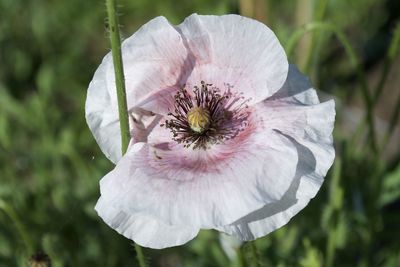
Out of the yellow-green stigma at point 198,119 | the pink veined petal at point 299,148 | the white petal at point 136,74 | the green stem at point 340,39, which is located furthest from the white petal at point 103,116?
the green stem at point 340,39

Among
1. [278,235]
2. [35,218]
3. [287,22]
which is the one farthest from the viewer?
[287,22]

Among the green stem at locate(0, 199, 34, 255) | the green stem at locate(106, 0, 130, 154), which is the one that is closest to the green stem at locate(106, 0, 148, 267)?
the green stem at locate(106, 0, 130, 154)

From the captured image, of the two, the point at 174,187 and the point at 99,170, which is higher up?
the point at 174,187

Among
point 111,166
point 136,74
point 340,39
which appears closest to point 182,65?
point 136,74

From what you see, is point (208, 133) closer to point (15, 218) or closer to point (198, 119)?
point (198, 119)

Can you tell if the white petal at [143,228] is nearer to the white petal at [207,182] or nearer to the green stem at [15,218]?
the white petal at [207,182]

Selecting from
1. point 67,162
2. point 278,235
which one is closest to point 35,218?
point 67,162

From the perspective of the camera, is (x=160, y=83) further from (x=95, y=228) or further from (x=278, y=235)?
(x=95, y=228)

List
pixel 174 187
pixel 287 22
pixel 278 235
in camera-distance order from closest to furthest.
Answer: pixel 174 187
pixel 278 235
pixel 287 22
